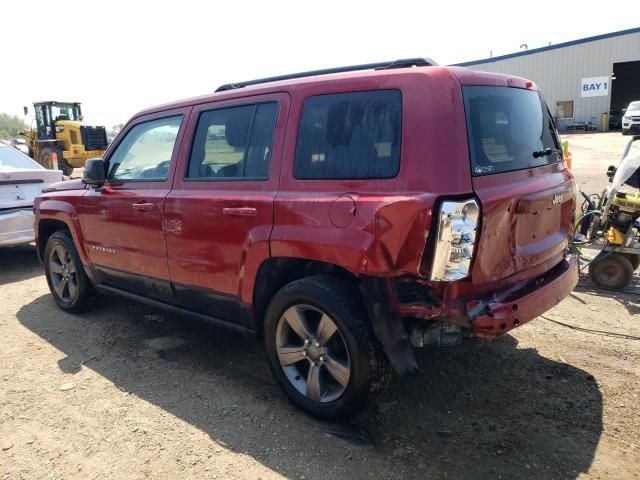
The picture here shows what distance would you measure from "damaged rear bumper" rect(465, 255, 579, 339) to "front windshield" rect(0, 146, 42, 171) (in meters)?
6.88

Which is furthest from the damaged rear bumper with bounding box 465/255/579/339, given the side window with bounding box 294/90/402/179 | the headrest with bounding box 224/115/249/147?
the headrest with bounding box 224/115/249/147

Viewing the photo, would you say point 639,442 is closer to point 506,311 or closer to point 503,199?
point 506,311

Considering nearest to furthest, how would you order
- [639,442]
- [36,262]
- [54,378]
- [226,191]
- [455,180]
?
[455,180]
[639,442]
[226,191]
[54,378]
[36,262]

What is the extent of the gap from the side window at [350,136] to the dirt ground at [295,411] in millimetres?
1504

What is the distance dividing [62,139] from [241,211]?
17.8 meters

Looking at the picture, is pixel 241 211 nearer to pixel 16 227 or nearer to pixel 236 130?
pixel 236 130

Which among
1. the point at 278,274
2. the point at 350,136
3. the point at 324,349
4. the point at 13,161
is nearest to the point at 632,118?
the point at 13,161

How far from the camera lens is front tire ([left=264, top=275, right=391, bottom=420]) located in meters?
2.84

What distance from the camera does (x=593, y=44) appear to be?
110 ft

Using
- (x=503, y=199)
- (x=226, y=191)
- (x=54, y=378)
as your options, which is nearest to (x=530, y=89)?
(x=503, y=199)

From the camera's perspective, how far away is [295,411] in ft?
10.7

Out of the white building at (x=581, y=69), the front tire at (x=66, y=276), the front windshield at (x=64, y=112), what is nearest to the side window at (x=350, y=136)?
the front tire at (x=66, y=276)

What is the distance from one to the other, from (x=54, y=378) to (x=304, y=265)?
2134mm

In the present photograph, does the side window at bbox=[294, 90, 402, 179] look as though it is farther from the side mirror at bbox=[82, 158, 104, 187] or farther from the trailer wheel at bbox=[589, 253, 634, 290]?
the trailer wheel at bbox=[589, 253, 634, 290]
